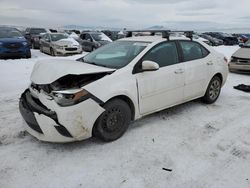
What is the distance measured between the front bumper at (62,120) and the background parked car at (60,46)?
11402 millimetres

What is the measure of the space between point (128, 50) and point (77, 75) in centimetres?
123

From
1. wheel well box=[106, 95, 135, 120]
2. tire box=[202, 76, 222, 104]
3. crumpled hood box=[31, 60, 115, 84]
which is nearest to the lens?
crumpled hood box=[31, 60, 115, 84]

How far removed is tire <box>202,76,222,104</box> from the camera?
544cm

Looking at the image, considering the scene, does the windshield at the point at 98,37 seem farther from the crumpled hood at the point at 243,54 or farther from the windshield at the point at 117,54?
the windshield at the point at 117,54

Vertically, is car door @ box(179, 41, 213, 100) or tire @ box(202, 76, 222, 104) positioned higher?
car door @ box(179, 41, 213, 100)

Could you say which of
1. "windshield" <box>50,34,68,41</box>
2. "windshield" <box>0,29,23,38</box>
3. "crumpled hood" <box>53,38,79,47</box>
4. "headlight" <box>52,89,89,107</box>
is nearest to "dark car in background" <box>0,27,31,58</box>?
"windshield" <box>0,29,23,38</box>

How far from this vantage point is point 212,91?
555cm

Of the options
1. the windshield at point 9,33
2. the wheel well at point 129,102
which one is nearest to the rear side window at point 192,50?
the wheel well at point 129,102

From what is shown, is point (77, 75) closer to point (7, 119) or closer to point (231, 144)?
point (7, 119)

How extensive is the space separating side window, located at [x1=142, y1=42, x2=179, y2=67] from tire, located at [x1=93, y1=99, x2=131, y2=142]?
0.93 m

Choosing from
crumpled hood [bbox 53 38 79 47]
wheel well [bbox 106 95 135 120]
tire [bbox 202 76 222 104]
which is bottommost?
tire [bbox 202 76 222 104]

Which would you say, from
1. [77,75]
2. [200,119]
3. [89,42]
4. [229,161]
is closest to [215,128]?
[200,119]

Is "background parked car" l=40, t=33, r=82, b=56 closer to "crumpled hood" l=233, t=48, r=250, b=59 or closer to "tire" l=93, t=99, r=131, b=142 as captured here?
"crumpled hood" l=233, t=48, r=250, b=59

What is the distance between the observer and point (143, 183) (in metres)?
2.81
